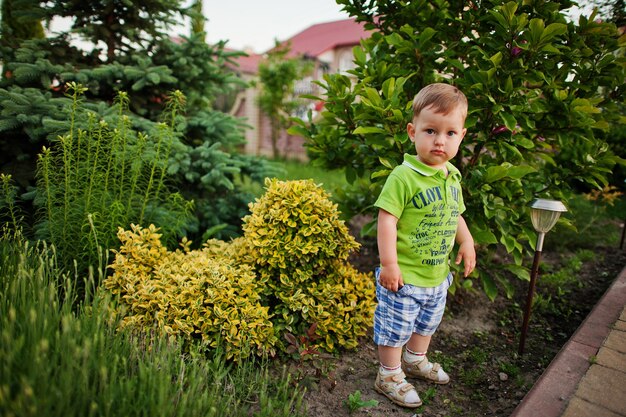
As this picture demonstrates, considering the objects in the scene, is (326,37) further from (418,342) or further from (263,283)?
(418,342)

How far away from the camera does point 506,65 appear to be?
2592mm

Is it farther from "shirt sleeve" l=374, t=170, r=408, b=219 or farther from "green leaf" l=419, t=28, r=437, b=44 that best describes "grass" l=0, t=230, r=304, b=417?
"green leaf" l=419, t=28, r=437, b=44

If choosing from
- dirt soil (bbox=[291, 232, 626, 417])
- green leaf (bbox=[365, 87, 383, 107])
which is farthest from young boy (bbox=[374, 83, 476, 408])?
green leaf (bbox=[365, 87, 383, 107])

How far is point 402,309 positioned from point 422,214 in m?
0.54

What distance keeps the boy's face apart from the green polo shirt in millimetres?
86

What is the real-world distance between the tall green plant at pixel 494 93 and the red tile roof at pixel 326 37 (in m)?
17.5

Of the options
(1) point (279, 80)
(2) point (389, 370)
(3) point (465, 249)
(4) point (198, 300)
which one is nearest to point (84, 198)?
(4) point (198, 300)

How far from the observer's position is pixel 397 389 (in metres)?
2.29

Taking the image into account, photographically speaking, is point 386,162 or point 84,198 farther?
point 84,198

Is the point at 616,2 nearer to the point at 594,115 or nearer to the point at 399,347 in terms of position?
the point at 594,115

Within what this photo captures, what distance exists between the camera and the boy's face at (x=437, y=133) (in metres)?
2.01

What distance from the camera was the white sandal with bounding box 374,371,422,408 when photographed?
227 cm

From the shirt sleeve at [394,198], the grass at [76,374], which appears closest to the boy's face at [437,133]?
the shirt sleeve at [394,198]

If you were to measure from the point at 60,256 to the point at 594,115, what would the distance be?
13.7ft
